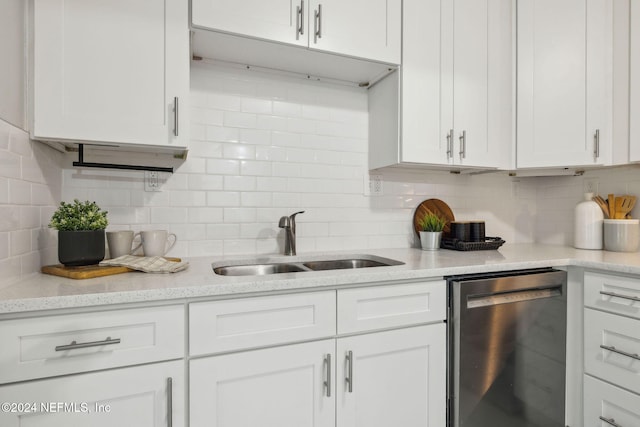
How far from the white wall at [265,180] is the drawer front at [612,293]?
0.94m

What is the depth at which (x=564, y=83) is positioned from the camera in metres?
1.91

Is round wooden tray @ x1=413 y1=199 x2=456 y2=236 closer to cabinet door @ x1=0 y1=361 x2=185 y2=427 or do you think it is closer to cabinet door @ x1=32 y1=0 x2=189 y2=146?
cabinet door @ x1=32 y1=0 x2=189 y2=146

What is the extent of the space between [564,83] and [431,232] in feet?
3.82

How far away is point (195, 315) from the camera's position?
1048 mm

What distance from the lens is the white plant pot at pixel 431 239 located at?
1959 millimetres

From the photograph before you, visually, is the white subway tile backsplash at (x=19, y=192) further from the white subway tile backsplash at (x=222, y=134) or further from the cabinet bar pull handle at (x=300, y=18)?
the cabinet bar pull handle at (x=300, y=18)

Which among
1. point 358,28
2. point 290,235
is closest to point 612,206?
point 358,28

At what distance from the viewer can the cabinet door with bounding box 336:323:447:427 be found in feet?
4.12

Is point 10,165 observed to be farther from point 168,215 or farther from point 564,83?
point 564,83

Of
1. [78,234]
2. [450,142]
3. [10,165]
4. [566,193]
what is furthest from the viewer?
[566,193]

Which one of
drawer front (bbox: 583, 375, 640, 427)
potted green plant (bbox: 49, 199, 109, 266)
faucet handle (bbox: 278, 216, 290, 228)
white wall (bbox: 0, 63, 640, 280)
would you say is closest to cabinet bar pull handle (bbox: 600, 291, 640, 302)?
drawer front (bbox: 583, 375, 640, 427)

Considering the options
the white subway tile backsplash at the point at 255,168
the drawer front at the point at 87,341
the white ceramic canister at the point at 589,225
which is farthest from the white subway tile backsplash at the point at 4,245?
the white ceramic canister at the point at 589,225

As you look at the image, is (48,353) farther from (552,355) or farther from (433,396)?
(552,355)

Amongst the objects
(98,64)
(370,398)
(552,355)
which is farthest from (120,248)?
(552,355)
